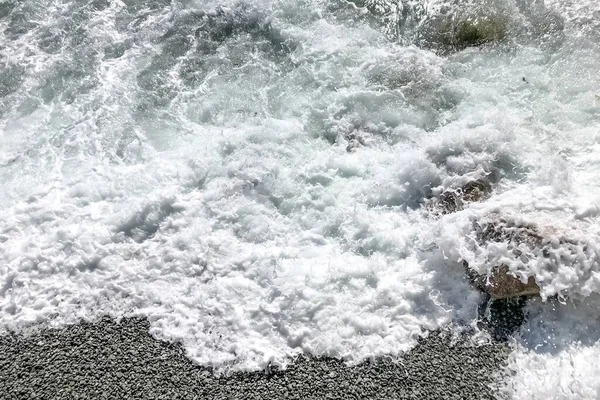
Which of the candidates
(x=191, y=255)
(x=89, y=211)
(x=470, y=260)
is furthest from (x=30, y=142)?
(x=470, y=260)

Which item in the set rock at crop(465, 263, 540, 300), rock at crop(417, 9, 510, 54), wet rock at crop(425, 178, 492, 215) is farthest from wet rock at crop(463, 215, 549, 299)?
rock at crop(417, 9, 510, 54)

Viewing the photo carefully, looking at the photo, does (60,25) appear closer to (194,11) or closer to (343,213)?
(194,11)

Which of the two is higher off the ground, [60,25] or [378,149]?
[60,25]

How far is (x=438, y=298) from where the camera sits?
9.23 m

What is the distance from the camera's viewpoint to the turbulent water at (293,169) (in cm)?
907

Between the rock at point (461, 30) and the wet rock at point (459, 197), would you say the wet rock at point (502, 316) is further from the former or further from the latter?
the rock at point (461, 30)

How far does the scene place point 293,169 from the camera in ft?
37.4

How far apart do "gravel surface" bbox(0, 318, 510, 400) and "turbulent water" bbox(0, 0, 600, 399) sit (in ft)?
Result: 0.99

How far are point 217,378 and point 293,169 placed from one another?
484cm

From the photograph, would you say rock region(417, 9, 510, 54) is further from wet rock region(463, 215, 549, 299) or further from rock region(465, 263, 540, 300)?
rock region(465, 263, 540, 300)

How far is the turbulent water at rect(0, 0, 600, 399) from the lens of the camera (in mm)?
9070

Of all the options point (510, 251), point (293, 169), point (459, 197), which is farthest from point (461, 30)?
point (510, 251)

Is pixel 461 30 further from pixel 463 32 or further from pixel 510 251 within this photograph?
pixel 510 251

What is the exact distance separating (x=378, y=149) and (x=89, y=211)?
6515 millimetres
